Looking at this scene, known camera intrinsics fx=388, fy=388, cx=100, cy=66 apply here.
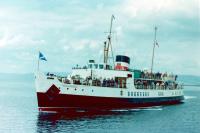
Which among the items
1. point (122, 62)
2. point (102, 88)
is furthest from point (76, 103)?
point (122, 62)

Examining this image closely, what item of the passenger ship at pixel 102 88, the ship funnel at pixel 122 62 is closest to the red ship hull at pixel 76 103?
the passenger ship at pixel 102 88

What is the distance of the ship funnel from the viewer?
232 ft

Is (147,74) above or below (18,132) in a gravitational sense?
above

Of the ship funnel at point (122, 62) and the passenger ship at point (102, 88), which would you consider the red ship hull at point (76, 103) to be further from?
the ship funnel at point (122, 62)

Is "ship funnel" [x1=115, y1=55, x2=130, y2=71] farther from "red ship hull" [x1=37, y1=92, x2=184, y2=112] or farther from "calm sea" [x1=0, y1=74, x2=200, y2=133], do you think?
"calm sea" [x1=0, y1=74, x2=200, y2=133]

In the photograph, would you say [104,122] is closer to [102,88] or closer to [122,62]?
[102,88]

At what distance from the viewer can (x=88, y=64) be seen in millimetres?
67250

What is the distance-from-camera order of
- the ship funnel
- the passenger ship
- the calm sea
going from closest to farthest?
the calm sea, the passenger ship, the ship funnel

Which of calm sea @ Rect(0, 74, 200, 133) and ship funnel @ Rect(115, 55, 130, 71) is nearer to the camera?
calm sea @ Rect(0, 74, 200, 133)

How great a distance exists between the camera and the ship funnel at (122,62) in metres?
70.8

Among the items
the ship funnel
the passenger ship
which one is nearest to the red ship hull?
the passenger ship

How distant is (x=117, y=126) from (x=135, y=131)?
3345 millimetres

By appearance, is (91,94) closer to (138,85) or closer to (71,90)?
(71,90)

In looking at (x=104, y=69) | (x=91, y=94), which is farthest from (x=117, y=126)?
(x=104, y=69)
